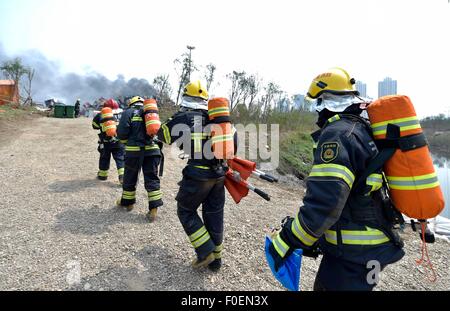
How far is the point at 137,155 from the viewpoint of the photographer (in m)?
4.46

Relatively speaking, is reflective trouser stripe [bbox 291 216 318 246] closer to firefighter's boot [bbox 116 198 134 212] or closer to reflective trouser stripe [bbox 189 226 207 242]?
reflective trouser stripe [bbox 189 226 207 242]

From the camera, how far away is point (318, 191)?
1.60 meters

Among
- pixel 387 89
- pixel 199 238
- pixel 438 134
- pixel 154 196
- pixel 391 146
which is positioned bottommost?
pixel 199 238

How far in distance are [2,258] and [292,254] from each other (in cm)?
307

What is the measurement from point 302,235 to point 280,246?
17 cm

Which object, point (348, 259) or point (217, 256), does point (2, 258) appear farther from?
point (348, 259)

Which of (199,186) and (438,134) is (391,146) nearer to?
(199,186)

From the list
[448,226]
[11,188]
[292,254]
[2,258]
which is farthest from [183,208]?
[448,226]

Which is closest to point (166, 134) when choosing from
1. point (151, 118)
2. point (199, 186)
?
point (199, 186)

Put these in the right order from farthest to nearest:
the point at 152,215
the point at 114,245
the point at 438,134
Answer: the point at 438,134 → the point at 152,215 → the point at 114,245

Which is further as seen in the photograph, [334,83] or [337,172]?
[334,83]

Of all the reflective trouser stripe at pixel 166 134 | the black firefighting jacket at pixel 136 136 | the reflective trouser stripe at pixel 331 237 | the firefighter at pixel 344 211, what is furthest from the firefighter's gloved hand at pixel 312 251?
the black firefighting jacket at pixel 136 136

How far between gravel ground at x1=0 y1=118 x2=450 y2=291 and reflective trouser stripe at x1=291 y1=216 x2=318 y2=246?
60.4 inches

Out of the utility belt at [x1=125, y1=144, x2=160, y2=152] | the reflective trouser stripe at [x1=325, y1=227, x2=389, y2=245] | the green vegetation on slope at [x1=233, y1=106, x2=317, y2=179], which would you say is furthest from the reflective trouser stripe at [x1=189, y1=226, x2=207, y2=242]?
the green vegetation on slope at [x1=233, y1=106, x2=317, y2=179]
